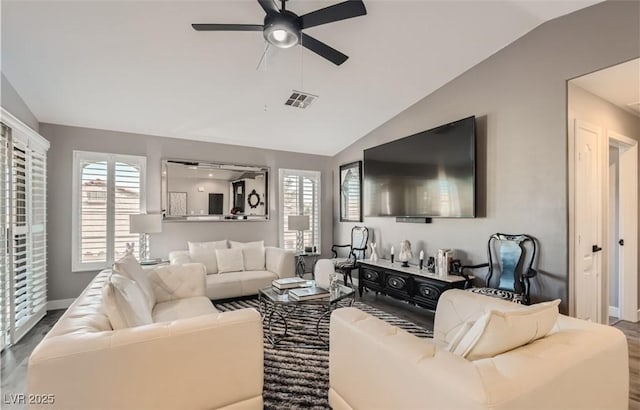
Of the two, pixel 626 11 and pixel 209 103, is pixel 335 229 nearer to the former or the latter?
pixel 209 103

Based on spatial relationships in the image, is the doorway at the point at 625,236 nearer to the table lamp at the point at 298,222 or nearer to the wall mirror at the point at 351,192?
the wall mirror at the point at 351,192

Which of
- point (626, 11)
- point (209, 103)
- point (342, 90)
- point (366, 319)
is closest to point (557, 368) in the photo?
point (366, 319)

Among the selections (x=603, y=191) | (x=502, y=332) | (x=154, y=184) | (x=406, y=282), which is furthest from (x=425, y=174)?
(x=154, y=184)

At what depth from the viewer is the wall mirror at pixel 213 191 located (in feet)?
15.9

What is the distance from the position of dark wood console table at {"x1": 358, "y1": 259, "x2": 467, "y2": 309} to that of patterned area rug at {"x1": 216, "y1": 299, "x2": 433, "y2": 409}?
1.14ft

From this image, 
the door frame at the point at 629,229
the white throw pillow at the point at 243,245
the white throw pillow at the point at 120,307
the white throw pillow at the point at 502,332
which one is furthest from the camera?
the white throw pillow at the point at 243,245

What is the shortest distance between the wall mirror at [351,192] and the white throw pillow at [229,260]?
220 centimetres

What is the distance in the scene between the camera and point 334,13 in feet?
7.01

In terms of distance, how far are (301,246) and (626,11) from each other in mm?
4984

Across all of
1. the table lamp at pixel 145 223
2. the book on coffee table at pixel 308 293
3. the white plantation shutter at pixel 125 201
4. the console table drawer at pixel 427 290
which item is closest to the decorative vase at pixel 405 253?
the console table drawer at pixel 427 290

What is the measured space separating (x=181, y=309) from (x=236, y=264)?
1.87m

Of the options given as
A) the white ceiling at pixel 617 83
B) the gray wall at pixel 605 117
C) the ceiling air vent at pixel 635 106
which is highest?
the white ceiling at pixel 617 83

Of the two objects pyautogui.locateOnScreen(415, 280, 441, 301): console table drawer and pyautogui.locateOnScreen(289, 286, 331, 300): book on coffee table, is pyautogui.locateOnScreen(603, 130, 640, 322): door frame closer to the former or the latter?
pyautogui.locateOnScreen(415, 280, 441, 301): console table drawer

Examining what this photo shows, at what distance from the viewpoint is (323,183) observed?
626 cm
